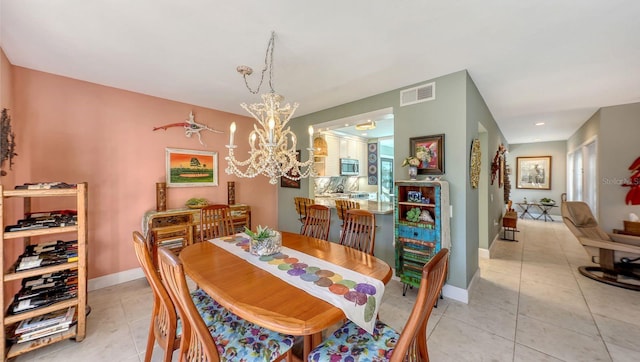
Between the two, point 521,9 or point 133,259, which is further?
point 133,259

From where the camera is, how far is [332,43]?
83.7 inches

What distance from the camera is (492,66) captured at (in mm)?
2574

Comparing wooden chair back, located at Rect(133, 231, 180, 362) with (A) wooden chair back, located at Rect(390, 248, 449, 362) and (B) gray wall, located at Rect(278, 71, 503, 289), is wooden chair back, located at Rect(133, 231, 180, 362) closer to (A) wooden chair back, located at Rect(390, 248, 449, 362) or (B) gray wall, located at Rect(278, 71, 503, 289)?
(A) wooden chair back, located at Rect(390, 248, 449, 362)

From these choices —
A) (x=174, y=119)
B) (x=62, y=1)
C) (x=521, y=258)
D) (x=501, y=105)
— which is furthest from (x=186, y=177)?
(x=521, y=258)

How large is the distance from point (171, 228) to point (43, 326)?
1440mm

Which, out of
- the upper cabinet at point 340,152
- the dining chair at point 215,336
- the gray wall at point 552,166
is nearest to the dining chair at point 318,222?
the dining chair at point 215,336

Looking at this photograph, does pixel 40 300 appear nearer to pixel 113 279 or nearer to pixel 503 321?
pixel 113 279

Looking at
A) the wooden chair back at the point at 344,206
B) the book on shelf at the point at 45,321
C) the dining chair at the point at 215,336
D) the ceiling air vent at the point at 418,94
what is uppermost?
the ceiling air vent at the point at 418,94

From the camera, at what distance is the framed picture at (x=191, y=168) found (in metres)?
3.65

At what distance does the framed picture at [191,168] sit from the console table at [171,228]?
1.78 feet

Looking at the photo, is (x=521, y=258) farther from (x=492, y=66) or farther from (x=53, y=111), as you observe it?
(x=53, y=111)

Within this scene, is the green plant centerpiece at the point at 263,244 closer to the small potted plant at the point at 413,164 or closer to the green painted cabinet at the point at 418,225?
the green painted cabinet at the point at 418,225

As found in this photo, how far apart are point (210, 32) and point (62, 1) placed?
37.4 inches

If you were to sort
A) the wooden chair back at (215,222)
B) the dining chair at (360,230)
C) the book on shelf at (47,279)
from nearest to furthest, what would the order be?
the book on shelf at (47,279), the dining chair at (360,230), the wooden chair back at (215,222)
